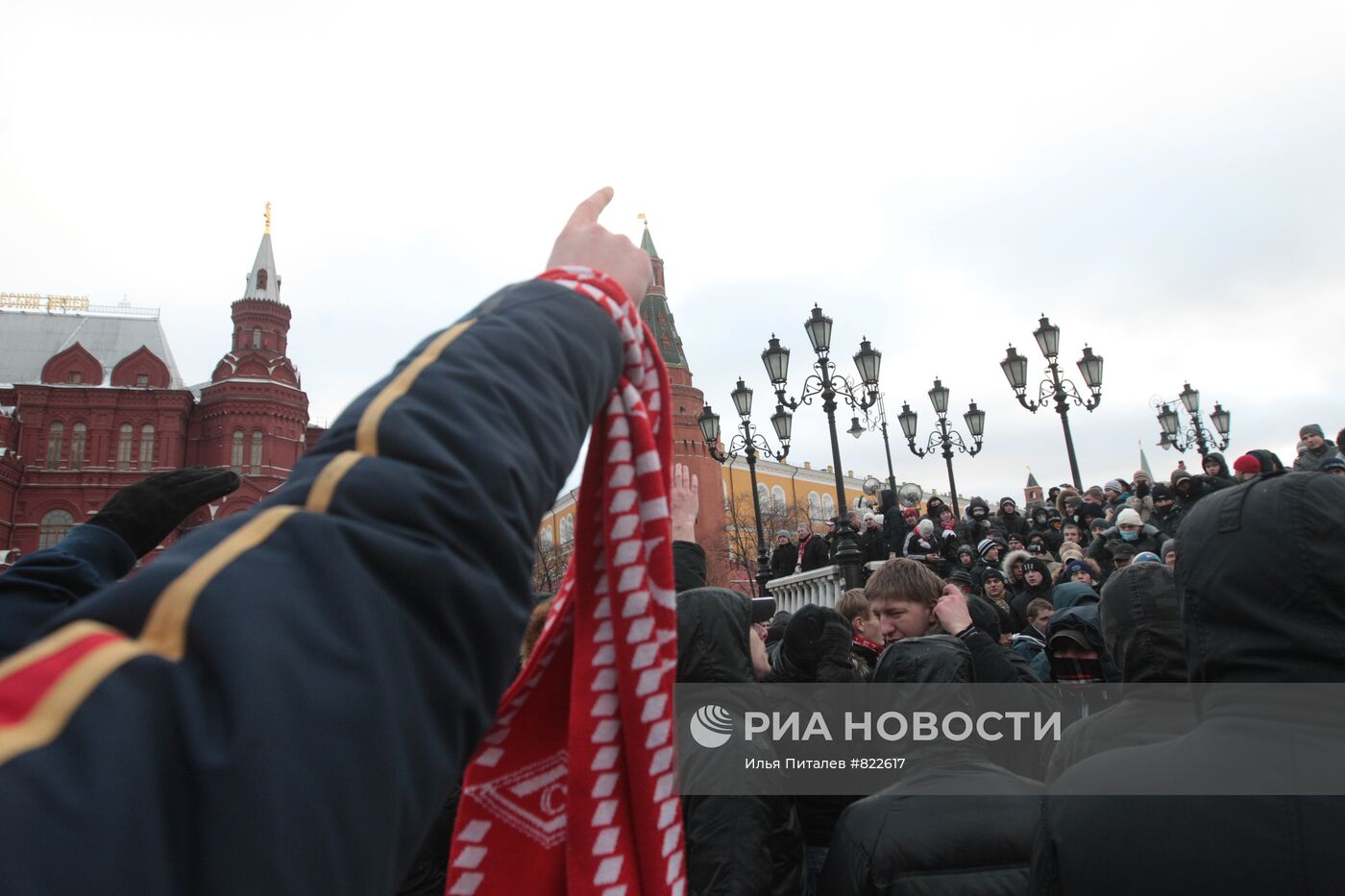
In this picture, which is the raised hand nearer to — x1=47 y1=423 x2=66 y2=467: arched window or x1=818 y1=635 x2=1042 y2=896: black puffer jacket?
x1=818 y1=635 x2=1042 y2=896: black puffer jacket

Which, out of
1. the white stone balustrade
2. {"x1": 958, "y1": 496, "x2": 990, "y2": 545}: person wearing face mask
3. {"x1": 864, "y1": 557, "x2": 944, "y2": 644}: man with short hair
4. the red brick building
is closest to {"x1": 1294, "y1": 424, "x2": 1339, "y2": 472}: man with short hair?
{"x1": 958, "y1": 496, "x2": 990, "y2": 545}: person wearing face mask

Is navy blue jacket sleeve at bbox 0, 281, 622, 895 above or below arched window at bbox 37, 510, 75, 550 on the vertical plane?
below

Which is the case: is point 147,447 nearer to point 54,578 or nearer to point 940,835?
point 54,578

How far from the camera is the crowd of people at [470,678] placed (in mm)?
467

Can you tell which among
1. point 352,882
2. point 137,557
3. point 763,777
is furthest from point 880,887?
point 352,882

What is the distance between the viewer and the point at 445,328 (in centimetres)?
82

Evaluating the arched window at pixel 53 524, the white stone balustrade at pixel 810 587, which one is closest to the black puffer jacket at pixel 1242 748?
the white stone balustrade at pixel 810 587

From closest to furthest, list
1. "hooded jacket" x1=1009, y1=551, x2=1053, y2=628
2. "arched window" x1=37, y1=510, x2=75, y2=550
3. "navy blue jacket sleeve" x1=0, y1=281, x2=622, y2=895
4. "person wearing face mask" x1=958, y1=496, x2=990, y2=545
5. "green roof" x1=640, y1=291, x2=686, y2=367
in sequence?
"navy blue jacket sleeve" x1=0, y1=281, x2=622, y2=895 < "hooded jacket" x1=1009, y1=551, x2=1053, y2=628 < "person wearing face mask" x1=958, y1=496, x2=990, y2=545 < "arched window" x1=37, y1=510, x2=75, y2=550 < "green roof" x1=640, y1=291, x2=686, y2=367

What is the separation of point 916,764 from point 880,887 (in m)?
0.45

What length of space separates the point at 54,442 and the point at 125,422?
3.15 m

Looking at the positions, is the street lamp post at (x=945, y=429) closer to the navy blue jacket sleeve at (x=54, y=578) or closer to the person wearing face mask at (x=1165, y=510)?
the person wearing face mask at (x=1165, y=510)

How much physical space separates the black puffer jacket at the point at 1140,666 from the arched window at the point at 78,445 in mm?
47256

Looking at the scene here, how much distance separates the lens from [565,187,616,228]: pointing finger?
3.98 feet

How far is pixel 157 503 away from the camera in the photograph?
6.33 ft
